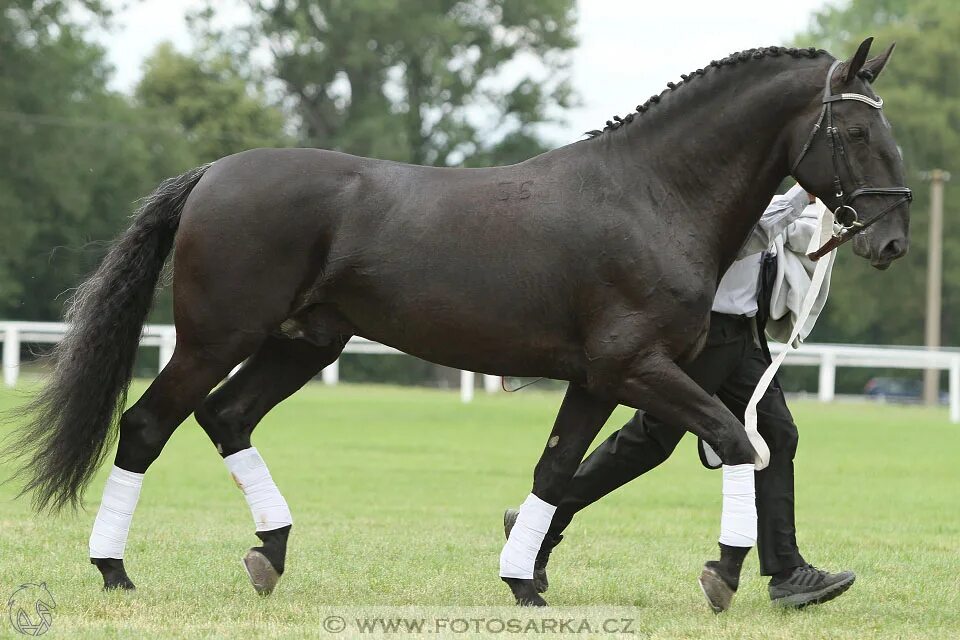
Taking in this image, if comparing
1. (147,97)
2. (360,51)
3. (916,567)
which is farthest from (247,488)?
(147,97)

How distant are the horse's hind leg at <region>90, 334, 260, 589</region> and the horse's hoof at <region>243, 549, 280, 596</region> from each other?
528mm

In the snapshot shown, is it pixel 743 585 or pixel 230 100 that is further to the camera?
pixel 230 100

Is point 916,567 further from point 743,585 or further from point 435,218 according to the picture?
point 435,218

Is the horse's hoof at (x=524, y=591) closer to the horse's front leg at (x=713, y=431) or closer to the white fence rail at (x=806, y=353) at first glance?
the horse's front leg at (x=713, y=431)

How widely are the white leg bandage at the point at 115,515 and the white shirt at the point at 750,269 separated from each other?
275cm

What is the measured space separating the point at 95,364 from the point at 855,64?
139 inches

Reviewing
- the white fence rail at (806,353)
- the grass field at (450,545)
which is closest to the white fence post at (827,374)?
the white fence rail at (806,353)

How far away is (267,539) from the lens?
5.85 metres

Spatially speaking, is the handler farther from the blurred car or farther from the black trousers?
the blurred car

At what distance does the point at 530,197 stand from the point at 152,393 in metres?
1.90

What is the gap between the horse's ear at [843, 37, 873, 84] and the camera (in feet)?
17.1

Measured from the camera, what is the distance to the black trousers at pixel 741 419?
19.1 feet

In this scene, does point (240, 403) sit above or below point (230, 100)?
below

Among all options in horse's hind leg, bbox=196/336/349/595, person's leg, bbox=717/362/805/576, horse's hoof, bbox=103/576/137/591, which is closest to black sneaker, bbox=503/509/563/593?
person's leg, bbox=717/362/805/576
